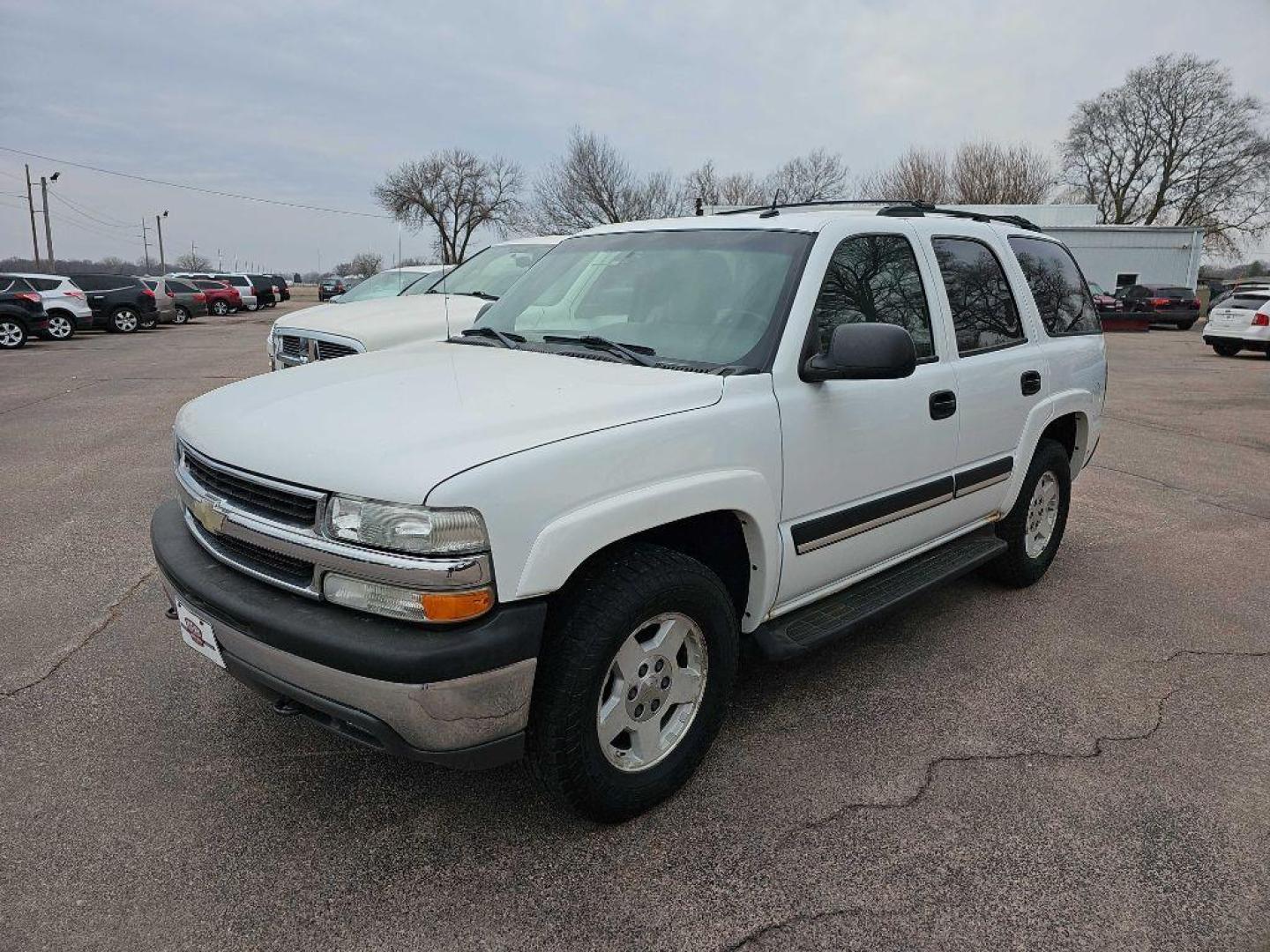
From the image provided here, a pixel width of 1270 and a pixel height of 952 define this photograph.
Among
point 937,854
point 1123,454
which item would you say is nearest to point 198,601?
point 937,854

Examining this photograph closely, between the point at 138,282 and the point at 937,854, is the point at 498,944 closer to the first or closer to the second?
the point at 937,854

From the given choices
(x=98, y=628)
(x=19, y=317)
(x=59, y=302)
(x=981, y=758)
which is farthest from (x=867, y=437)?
(x=59, y=302)

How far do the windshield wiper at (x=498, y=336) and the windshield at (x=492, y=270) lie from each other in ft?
13.2

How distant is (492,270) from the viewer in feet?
27.1

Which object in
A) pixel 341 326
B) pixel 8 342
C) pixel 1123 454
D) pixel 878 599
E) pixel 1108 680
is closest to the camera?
pixel 878 599

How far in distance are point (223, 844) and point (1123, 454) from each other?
8.53 m

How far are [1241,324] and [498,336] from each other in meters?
20.7

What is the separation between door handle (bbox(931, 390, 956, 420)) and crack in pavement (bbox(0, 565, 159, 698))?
3.65 metres

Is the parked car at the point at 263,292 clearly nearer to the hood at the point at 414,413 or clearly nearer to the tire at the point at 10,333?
the tire at the point at 10,333

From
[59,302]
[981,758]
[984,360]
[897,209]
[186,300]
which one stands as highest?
[897,209]

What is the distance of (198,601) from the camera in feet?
8.43

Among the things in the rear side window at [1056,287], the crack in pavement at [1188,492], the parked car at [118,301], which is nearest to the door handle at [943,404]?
the rear side window at [1056,287]

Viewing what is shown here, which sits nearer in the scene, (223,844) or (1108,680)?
(223,844)

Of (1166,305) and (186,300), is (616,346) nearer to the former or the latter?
(1166,305)
